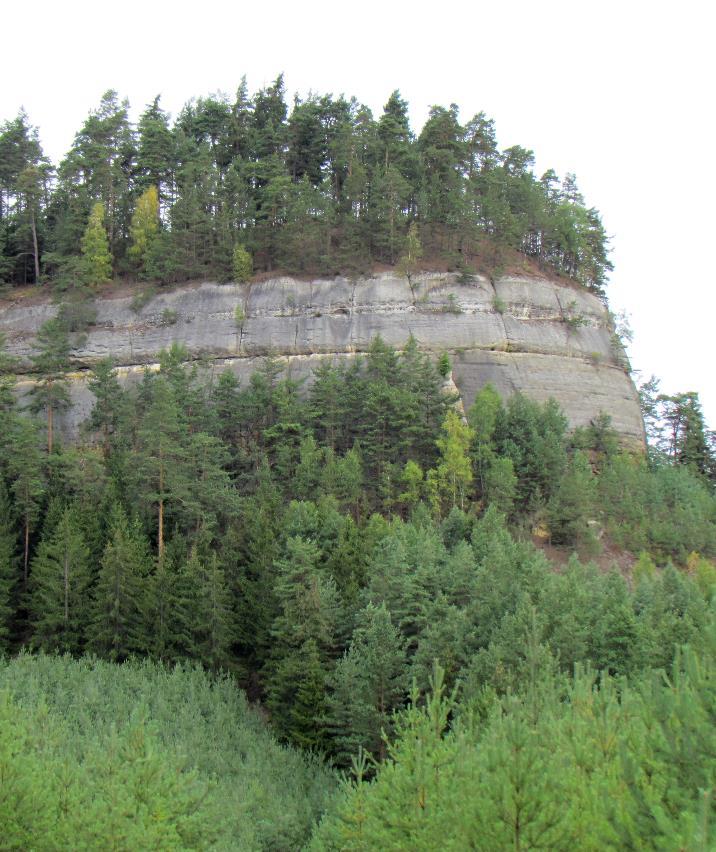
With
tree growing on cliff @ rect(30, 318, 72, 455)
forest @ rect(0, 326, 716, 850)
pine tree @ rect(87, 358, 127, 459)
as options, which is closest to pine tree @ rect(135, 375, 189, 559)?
forest @ rect(0, 326, 716, 850)

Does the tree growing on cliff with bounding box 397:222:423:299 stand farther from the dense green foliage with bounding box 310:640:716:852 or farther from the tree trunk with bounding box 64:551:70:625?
the dense green foliage with bounding box 310:640:716:852

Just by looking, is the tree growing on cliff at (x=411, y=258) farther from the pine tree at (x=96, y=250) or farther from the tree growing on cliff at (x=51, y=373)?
the tree growing on cliff at (x=51, y=373)

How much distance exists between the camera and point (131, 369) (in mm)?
56625

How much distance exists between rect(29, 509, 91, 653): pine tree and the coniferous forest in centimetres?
17

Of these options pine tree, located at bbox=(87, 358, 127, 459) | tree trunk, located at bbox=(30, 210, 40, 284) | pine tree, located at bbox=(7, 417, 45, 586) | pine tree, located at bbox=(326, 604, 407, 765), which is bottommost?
pine tree, located at bbox=(326, 604, 407, 765)

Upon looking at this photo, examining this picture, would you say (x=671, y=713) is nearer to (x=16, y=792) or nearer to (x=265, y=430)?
(x=16, y=792)

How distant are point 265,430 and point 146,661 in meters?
16.3

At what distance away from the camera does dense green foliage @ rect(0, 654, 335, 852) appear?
1306 cm

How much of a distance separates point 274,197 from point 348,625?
120ft

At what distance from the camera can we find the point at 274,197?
57.3 metres

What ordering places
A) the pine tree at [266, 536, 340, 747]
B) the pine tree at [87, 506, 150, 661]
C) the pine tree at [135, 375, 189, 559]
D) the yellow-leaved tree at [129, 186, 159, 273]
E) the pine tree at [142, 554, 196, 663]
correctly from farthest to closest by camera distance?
1. the yellow-leaved tree at [129, 186, 159, 273]
2. the pine tree at [135, 375, 189, 559]
3. the pine tree at [87, 506, 150, 661]
4. the pine tree at [142, 554, 196, 663]
5. the pine tree at [266, 536, 340, 747]

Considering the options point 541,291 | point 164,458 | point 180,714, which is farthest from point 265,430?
point 541,291

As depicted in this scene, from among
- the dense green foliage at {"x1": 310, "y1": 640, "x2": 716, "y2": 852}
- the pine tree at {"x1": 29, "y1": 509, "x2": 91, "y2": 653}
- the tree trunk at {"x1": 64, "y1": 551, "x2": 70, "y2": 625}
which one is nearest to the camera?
the dense green foliage at {"x1": 310, "y1": 640, "x2": 716, "y2": 852}

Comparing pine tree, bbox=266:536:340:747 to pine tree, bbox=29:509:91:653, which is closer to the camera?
pine tree, bbox=266:536:340:747
